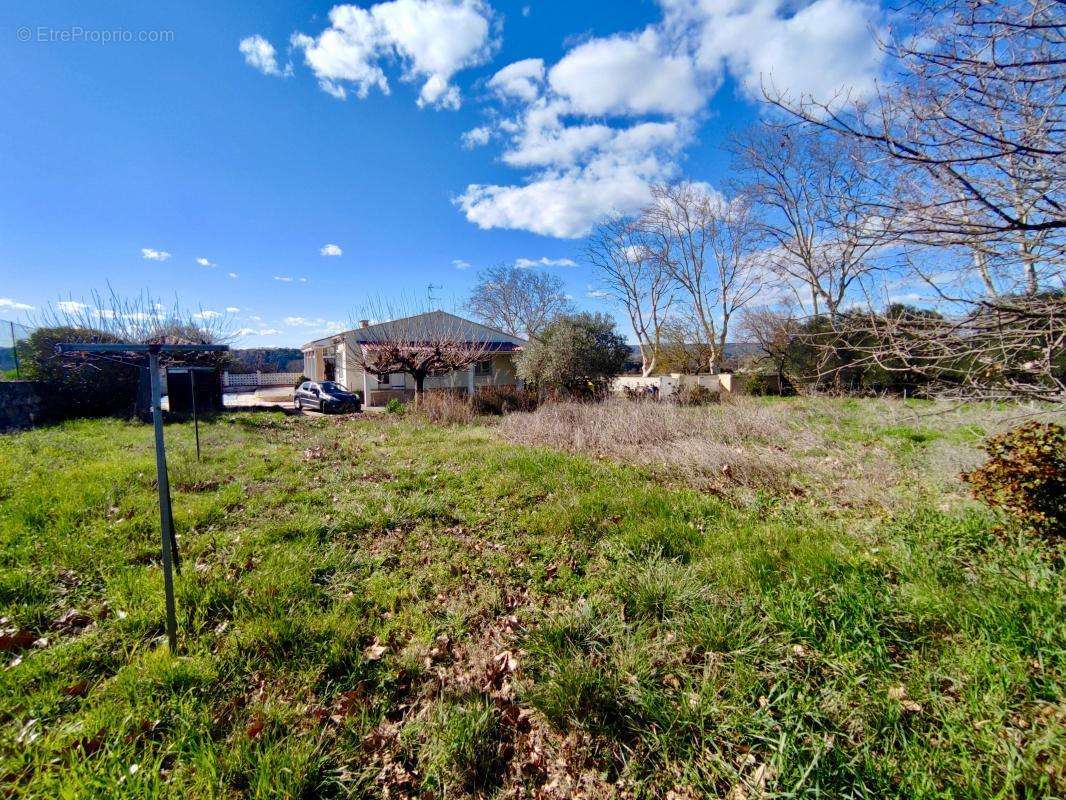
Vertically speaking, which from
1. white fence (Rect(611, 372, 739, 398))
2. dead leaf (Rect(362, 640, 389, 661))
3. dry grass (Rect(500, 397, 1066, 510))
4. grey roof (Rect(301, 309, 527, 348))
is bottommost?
dead leaf (Rect(362, 640, 389, 661))

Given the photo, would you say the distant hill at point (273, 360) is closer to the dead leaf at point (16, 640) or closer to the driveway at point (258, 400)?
the driveway at point (258, 400)

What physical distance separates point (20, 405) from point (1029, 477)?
18.7 meters

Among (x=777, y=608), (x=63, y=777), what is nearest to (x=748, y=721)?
(x=777, y=608)

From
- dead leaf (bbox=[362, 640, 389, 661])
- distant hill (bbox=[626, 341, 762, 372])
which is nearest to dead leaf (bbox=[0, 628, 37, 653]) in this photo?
dead leaf (bbox=[362, 640, 389, 661])

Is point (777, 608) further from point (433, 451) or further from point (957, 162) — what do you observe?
point (433, 451)

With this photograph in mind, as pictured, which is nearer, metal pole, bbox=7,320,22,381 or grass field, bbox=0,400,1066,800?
grass field, bbox=0,400,1066,800

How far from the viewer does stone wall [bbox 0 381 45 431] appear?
9828 millimetres

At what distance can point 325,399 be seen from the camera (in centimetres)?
1620

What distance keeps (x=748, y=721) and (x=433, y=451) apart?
6943mm

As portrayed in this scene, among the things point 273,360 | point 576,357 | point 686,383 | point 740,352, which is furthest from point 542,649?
point 273,360

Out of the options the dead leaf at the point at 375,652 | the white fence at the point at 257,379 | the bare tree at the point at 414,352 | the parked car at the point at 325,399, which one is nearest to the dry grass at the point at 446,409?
the bare tree at the point at 414,352

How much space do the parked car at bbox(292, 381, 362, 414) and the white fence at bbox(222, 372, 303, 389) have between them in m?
14.0

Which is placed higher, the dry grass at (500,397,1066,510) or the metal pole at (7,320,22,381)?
the metal pole at (7,320,22,381)

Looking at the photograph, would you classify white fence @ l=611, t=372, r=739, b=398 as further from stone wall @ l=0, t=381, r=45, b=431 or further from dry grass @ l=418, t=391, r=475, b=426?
stone wall @ l=0, t=381, r=45, b=431
